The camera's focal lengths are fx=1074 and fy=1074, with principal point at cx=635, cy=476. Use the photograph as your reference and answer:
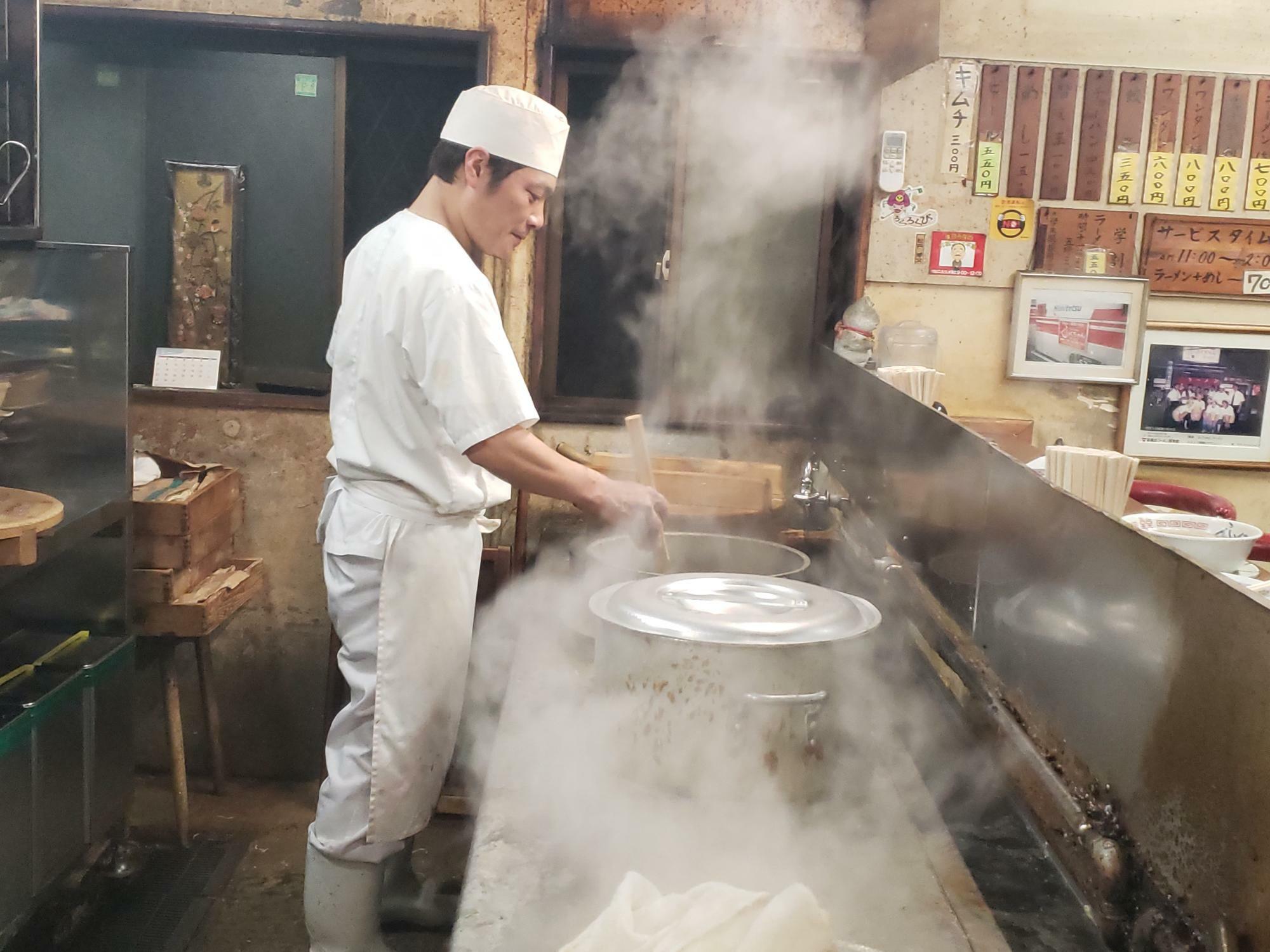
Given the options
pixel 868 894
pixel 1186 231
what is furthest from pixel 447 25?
pixel 868 894

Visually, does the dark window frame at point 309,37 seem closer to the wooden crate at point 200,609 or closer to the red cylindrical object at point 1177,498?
the wooden crate at point 200,609

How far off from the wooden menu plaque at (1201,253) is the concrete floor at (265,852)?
342 cm

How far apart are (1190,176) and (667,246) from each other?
6.73ft

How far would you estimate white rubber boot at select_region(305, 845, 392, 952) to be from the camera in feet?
8.73

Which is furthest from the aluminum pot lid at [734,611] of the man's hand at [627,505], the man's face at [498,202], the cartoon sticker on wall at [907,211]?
the cartoon sticker on wall at [907,211]

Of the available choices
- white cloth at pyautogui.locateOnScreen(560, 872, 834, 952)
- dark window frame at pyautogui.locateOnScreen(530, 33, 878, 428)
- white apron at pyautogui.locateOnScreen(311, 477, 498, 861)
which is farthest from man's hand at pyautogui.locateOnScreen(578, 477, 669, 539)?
dark window frame at pyautogui.locateOnScreen(530, 33, 878, 428)

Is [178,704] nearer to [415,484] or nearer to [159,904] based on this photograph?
[159,904]

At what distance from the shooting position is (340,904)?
266cm

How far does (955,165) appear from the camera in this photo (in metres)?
4.20

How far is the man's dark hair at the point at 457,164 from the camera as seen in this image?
2.65m

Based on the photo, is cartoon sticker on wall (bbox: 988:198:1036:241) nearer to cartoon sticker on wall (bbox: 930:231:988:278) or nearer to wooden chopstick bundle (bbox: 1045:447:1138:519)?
cartoon sticker on wall (bbox: 930:231:988:278)

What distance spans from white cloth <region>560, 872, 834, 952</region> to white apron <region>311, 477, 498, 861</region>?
1.54m

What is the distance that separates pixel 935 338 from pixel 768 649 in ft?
9.91

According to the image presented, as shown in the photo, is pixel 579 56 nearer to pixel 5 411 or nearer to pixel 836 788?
pixel 5 411
